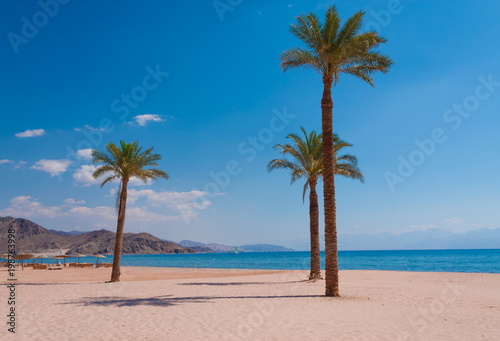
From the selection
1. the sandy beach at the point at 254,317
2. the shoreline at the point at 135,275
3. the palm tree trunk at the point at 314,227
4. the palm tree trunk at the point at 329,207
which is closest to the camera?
the sandy beach at the point at 254,317

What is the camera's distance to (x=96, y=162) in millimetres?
24000

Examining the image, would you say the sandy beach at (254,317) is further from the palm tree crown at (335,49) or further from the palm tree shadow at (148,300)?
the palm tree crown at (335,49)

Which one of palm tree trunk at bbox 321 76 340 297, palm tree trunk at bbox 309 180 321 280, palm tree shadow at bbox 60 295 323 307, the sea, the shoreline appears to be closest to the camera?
palm tree shadow at bbox 60 295 323 307

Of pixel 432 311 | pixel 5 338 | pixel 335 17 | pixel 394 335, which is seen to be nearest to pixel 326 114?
pixel 335 17

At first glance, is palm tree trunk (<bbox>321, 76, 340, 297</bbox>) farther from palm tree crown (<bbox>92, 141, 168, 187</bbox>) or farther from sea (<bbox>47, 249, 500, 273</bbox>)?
sea (<bbox>47, 249, 500, 273</bbox>)

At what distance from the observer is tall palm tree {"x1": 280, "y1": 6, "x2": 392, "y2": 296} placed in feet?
53.6

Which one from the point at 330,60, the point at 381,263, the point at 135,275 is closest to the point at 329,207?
the point at 330,60

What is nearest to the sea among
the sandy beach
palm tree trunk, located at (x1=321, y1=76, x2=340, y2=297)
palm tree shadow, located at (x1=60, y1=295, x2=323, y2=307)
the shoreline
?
the shoreline

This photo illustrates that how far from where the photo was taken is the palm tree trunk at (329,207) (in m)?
16.3

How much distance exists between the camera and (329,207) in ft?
54.4

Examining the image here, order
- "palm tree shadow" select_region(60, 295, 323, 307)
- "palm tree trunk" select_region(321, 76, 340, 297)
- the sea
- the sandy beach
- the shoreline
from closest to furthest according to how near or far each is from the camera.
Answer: the sandy beach, "palm tree shadow" select_region(60, 295, 323, 307), "palm tree trunk" select_region(321, 76, 340, 297), the shoreline, the sea

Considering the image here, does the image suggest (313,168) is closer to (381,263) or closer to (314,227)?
(314,227)

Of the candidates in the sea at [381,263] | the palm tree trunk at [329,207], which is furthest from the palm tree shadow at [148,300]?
the sea at [381,263]

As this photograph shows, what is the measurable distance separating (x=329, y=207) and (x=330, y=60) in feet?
21.4
